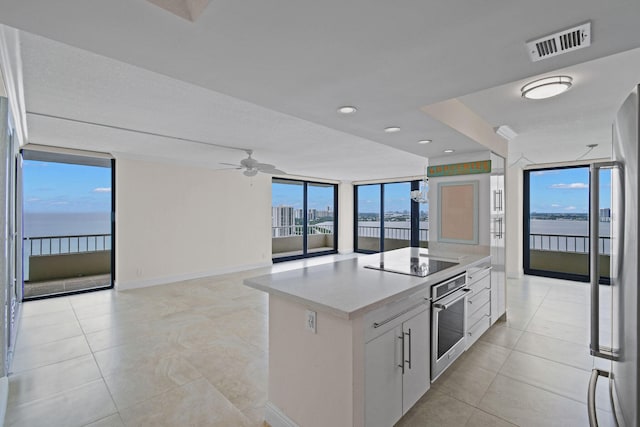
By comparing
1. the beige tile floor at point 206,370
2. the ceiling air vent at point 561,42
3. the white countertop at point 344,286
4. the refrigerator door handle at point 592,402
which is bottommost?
the beige tile floor at point 206,370

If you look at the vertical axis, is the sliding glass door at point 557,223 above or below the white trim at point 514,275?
above

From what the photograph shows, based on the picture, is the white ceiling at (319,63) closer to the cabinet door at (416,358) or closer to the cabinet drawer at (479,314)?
the cabinet door at (416,358)

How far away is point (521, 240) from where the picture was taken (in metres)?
6.34

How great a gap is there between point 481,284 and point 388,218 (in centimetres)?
633

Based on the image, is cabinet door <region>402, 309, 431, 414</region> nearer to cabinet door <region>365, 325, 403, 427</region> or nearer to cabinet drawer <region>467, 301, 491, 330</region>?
cabinet door <region>365, 325, 403, 427</region>

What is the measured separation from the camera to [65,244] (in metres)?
6.23

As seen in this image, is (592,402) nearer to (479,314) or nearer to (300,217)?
(479,314)

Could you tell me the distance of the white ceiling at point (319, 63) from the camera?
113 centimetres

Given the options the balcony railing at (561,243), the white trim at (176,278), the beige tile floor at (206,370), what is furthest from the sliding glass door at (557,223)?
the white trim at (176,278)

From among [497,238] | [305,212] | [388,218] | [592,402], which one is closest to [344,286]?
[592,402]

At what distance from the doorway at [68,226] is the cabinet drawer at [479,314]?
228 inches

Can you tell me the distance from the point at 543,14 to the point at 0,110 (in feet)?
11.4

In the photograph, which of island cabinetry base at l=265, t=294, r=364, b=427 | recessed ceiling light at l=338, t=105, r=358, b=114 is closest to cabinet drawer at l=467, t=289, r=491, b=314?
island cabinetry base at l=265, t=294, r=364, b=427

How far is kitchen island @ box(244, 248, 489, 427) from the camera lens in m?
1.57
